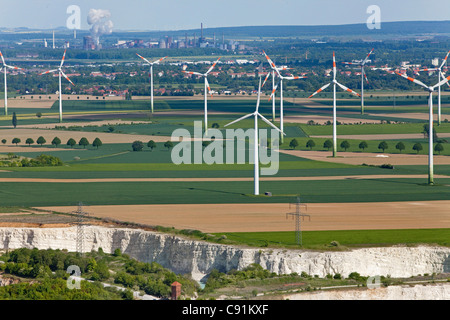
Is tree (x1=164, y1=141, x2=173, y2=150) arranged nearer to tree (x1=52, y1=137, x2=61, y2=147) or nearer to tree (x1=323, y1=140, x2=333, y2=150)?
tree (x1=52, y1=137, x2=61, y2=147)

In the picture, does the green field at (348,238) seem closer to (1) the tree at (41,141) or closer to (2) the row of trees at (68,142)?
(2) the row of trees at (68,142)

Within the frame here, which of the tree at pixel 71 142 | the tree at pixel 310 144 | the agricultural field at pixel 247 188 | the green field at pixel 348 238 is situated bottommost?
the green field at pixel 348 238

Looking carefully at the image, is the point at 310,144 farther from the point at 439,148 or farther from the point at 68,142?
the point at 68,142

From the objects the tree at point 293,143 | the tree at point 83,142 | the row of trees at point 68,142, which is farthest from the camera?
the tree at point 83,142

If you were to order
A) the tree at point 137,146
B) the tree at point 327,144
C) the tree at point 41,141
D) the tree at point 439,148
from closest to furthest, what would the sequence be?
the tree at point 439,148
the tree at point 137,146
the tree at point 327,144
the tree at point 41,141

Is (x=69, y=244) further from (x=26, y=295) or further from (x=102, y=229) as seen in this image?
(x=26, y=295)

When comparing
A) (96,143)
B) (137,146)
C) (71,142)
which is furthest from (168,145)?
(71,142)

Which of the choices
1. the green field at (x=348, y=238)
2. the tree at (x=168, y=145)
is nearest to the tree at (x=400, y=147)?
the tree at (x=168, y=145)

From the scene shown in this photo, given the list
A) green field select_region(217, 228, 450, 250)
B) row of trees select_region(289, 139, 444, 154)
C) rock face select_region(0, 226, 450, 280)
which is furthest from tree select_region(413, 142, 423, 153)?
rock face select_region(0, 226, 450, 280)
